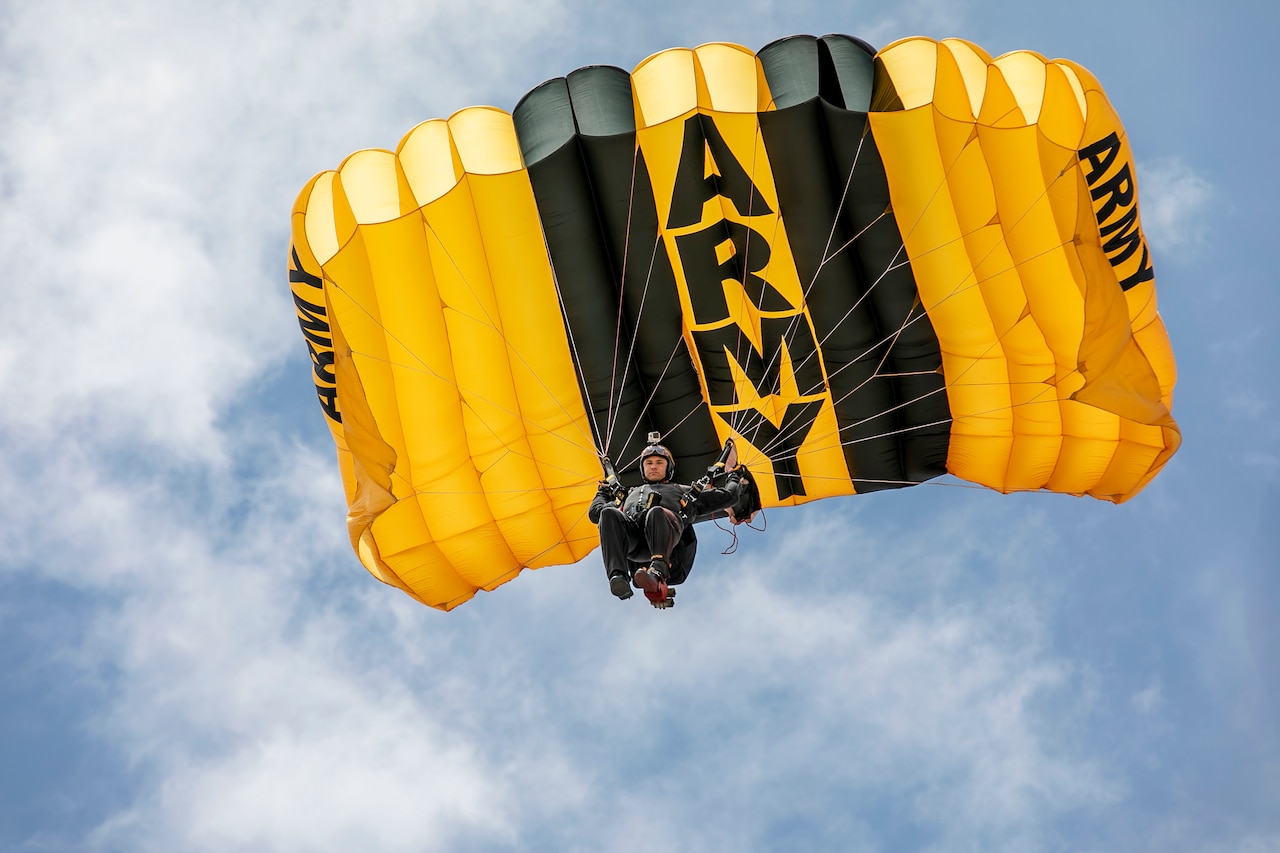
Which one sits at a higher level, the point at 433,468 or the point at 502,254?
the point at 502,254

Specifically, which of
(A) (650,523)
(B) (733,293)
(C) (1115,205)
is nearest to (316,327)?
(B) (733,293)

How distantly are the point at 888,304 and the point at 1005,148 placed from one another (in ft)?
4.21

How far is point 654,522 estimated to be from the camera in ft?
23.5

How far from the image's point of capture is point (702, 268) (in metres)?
8.34

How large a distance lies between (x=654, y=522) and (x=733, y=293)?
201cm

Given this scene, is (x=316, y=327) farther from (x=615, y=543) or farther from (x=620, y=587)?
(x=620, y=587)

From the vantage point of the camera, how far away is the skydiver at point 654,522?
714 centimetres

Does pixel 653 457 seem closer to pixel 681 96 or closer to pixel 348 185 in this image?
pixel 681 96

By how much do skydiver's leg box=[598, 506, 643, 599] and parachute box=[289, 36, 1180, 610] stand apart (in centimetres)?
163

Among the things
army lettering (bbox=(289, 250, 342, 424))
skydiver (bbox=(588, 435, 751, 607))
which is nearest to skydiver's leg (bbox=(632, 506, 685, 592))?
skydiver (bbox=(588, 435, 751, 607))

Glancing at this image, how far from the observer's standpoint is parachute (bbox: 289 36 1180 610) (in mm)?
7863

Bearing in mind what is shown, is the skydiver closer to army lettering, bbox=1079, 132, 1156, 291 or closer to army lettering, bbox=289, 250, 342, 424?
army lettering, bbox=289, 250, 342, 424

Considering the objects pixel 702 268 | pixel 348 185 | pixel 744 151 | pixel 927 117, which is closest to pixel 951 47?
pixel 927 117

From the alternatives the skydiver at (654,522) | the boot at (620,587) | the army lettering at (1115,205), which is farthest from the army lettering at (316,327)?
the army lettering at (1115,205)
